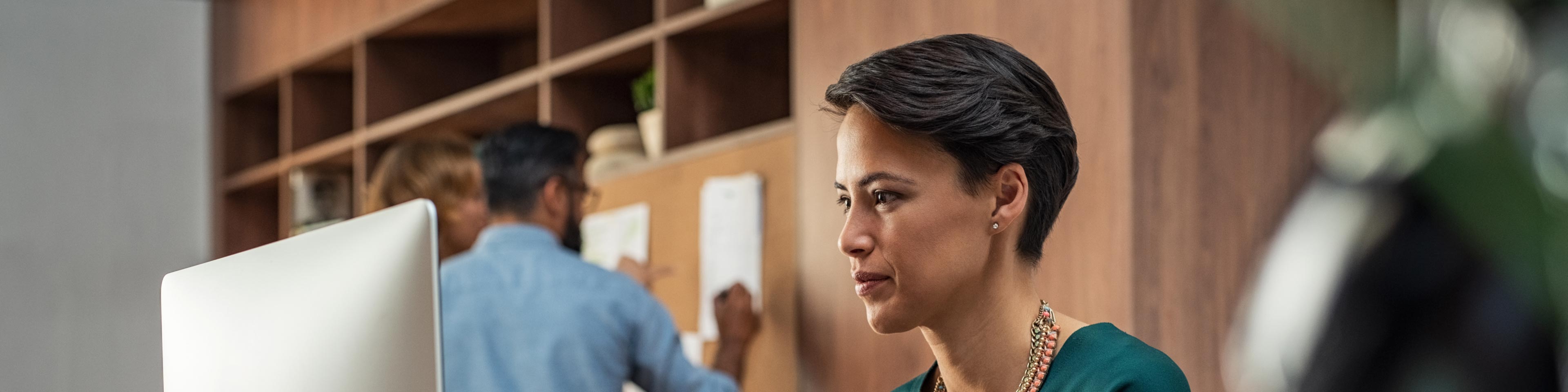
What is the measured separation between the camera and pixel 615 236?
284 centimetres

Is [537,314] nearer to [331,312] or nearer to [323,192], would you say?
[331,312]

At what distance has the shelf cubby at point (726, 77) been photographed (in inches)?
104

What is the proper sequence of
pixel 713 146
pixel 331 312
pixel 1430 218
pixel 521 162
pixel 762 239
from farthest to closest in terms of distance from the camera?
1. pixel 713 146
2. pixel 762 239
3. pixel 521 162
4. pixel 331 312
5. pixel 1430 218

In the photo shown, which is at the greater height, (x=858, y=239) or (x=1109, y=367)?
(x=858, y=239)

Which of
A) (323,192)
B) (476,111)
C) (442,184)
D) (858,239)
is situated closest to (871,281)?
(858,239)

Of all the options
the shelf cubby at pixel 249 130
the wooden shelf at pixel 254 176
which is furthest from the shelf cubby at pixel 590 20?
the shelf cubby at pixel 249 130

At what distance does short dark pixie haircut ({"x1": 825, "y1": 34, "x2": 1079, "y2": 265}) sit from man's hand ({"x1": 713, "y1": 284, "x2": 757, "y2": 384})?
144cm

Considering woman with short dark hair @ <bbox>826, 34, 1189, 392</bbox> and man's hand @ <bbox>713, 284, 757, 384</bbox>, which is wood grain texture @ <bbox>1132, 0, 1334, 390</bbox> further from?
man's hand @ <bbox>713, 284, 757, 384</bbox>

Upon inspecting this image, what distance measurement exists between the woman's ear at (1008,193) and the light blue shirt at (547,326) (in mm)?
1287

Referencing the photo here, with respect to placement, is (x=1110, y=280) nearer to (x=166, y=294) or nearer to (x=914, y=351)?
(x=914, y=351)

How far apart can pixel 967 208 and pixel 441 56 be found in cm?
320

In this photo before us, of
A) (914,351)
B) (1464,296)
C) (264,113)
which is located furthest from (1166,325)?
(264,113)

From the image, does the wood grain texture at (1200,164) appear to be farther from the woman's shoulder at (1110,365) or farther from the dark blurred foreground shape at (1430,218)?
the dark blurred foreground shape at (1430,218)

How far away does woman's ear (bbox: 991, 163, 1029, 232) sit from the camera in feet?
3.18
